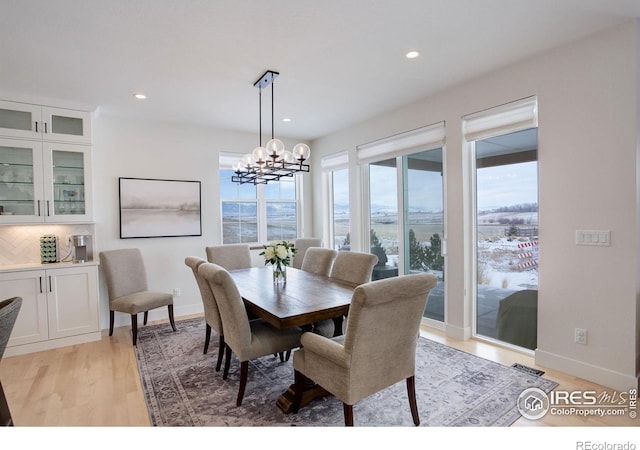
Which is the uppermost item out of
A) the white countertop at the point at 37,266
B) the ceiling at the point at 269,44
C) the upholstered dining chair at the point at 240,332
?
the ceiling at the point at 269,44

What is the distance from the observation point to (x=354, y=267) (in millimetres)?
3086

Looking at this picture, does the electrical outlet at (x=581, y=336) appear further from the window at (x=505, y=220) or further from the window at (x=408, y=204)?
the window at (x=408, y=204)

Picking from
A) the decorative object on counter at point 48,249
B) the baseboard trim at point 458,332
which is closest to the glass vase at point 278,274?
the baseboard trim at point 458,332

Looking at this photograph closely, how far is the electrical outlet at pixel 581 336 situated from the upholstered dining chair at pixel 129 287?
156 inches

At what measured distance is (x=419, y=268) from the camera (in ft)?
13.4

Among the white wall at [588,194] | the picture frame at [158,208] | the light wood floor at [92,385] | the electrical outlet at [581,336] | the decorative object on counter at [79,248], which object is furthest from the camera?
the picture frame at [158,208]

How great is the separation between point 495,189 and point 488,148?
428 millimetres

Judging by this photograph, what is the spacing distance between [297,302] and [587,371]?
232 centimetres

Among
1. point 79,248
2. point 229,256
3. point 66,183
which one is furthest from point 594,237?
point 66,183

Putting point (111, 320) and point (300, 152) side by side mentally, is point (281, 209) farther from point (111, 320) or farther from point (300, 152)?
point (111, 320)

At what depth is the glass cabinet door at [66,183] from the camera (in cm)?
354

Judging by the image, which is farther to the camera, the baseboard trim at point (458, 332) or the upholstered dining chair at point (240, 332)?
the baseboard trim at point (458, 332)

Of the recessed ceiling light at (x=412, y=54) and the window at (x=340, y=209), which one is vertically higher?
the recessed ceiling light at (x=412, y=54)
